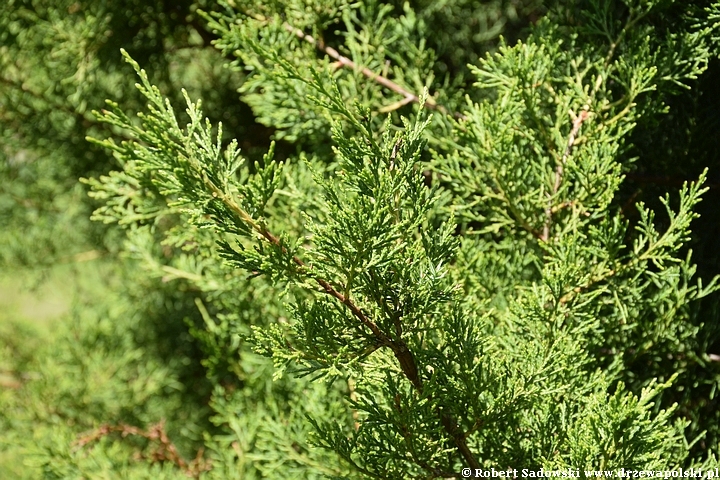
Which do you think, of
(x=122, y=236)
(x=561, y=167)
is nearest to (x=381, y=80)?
(x=561, y=167)

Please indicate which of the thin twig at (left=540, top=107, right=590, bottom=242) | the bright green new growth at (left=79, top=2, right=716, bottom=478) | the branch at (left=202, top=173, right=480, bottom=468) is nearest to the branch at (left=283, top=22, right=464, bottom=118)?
the bright green new growth at (left=79, top=2, right=716, bottom=478)

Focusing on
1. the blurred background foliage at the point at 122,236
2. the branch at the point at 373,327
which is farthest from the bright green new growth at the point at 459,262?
the blurred background foliage at the point at 122,236

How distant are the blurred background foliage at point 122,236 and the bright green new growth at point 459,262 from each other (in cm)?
12

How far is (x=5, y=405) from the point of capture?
7.62 feet

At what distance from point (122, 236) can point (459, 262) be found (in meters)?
1.79

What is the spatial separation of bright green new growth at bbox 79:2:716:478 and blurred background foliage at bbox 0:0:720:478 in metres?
0.12

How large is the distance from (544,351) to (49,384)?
1.90 metres

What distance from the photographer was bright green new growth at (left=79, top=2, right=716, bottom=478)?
0.90 m

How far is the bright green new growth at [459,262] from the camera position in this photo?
0.90m

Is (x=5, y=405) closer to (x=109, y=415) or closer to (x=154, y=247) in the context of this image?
(x=109, y=415)

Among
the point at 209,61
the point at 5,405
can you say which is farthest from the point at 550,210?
the point at 5,405

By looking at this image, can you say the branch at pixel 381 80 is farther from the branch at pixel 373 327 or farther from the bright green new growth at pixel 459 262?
the branch at pixel 373 327

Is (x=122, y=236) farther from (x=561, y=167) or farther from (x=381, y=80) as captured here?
(x=561, y=167)

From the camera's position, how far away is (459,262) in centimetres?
123
